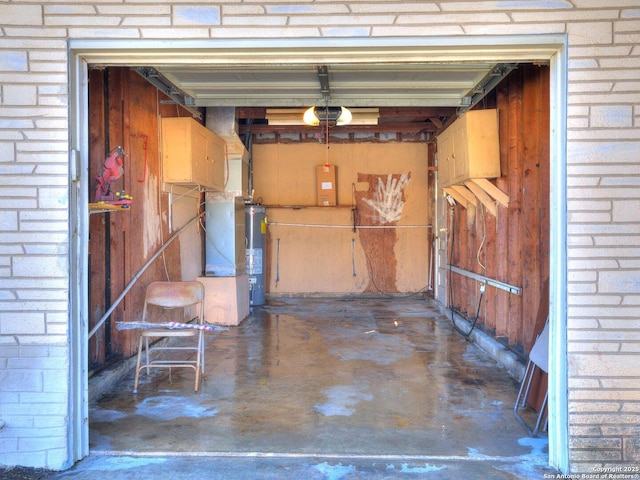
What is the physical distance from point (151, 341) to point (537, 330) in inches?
148

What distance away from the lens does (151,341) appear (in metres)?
5.49

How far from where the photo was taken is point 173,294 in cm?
466

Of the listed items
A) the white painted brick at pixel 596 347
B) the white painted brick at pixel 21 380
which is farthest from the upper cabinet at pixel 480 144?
the white painted brick at pixel 21 380

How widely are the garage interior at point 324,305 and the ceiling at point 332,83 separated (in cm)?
2

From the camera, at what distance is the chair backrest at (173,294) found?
4.64 metres

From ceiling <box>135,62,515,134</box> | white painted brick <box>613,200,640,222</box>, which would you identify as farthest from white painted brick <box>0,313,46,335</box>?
white painted brick <box>613,200,640,222</box>

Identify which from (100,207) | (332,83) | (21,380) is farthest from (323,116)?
(21,380)

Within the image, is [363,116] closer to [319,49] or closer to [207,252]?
[207,252]

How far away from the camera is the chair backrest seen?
4.64 metres

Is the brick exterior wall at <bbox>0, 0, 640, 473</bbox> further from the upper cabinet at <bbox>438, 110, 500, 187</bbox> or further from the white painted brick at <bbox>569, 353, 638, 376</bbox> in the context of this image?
the upper cabinet at <bbox>438, 110, 500, 187</bbox>

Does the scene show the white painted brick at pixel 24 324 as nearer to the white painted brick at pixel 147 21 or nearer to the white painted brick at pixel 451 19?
the white painted brick at pixel 147 21

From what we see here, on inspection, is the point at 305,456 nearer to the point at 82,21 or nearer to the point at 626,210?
the point at 626,210

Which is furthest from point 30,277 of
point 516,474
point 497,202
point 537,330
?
point 497,202

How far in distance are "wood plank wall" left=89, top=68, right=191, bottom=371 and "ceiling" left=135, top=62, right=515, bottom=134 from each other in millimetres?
298
